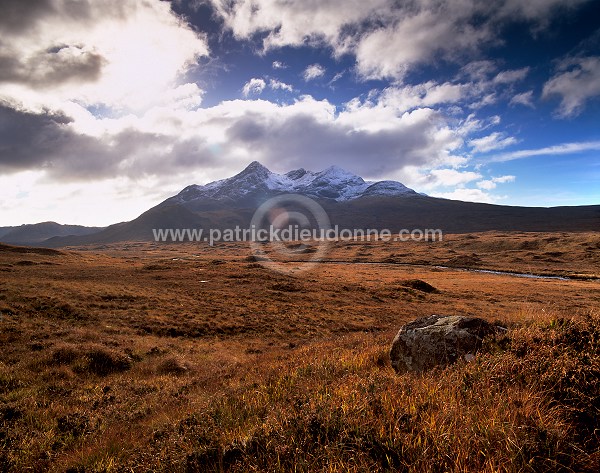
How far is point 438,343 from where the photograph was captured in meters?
7.17

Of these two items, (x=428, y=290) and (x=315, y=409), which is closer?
(x=315, y=409)

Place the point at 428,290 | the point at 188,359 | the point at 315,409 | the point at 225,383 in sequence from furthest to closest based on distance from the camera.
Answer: the point at 428,290 < the point at 188,359 < the point at 225,383 < the point at 315,409

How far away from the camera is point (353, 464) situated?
3.46 metres

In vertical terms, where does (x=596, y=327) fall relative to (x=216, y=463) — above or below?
above

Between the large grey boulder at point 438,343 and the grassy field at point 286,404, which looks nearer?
the grassy field at point 286,404

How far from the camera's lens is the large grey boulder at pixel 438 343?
22.7 feet

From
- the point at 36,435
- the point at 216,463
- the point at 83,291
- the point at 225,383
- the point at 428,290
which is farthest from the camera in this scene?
the point at 428,290

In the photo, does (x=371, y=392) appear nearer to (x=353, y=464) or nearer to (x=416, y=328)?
(x=353, y=464)

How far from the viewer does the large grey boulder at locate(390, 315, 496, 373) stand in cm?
692

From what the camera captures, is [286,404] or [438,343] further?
[438,343]

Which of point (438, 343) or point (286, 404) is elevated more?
point (438, 343)

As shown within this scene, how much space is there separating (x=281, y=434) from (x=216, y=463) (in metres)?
0.95

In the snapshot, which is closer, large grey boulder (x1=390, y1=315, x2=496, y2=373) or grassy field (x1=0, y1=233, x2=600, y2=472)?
grassy field (x1=0, y1=233, x2=600, y2=472)

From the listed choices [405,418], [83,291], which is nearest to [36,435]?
[405,418]
